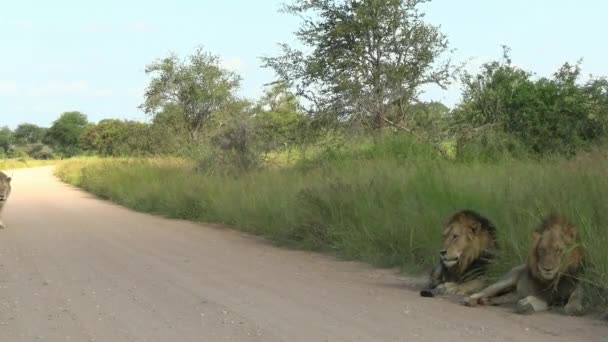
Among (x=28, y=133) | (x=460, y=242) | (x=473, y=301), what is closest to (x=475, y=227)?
(x=460, y=242)

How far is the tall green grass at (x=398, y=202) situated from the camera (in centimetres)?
855

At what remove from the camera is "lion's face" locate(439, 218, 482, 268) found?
25.8 ft

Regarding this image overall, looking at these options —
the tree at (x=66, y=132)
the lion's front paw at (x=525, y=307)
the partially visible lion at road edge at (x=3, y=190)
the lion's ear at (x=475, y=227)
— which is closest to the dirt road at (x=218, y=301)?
the lion's front paw at (x=525, y=307)

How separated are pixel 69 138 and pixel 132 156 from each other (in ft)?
264

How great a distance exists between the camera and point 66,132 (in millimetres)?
111250

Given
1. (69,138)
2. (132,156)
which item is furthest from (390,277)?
(69,138)

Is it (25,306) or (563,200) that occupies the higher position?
(563,200)

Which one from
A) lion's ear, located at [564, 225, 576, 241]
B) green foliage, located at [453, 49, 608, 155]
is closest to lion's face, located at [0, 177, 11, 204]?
green foliage, located at [453, 49, 608, 155]

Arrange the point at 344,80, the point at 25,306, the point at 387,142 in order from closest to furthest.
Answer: the point at 25,306 → the point at 387,142 → the point at 344,80

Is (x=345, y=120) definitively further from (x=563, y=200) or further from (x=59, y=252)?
(x=563, y=200)

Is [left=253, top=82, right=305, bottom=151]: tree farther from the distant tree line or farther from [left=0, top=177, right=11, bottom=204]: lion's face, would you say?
[left=0, top=177, right=11, bottom=204]: lion's face

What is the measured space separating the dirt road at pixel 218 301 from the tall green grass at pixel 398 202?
66 cm

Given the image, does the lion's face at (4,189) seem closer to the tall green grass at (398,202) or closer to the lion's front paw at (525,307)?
the tall green grass at (398,202)

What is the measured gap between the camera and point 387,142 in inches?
661
